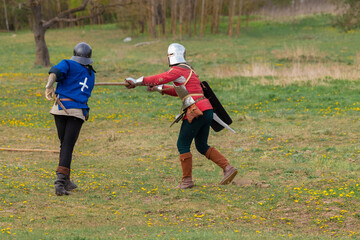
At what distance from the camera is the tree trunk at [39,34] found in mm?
28594

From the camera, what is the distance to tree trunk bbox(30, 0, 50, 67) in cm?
2859

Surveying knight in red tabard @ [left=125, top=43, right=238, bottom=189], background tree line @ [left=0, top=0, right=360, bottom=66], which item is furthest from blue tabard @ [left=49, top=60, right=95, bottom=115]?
background tree line @ [left=0, top=0, right=360, bottom=66]

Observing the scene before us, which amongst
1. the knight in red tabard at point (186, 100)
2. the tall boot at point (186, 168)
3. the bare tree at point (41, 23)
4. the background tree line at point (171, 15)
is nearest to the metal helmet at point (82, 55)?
the knight in red tabard at point (186, 100)

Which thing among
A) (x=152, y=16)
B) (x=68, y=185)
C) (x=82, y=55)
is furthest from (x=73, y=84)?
(x=152, y=16)

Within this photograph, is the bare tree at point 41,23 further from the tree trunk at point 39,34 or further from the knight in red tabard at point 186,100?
the knight in red tabard at point 186,100

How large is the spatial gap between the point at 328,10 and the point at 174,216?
6211 cm

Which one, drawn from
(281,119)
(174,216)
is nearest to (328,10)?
(281,119)

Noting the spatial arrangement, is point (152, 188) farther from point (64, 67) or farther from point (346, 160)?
point (346, 160)

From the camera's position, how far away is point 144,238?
557cm

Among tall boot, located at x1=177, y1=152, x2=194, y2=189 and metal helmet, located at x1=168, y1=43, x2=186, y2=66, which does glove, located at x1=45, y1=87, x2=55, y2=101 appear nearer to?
metal helmet, located at x1=168, y1=43, x2=186, y2=66

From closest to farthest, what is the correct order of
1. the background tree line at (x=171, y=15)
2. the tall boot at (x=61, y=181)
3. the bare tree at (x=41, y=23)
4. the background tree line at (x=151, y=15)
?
1. the tall boot at (x=61, y=181)
2. the bare tree at (x=41, y=23)
3. the background tree line at (x=151, y=15)
4. the background tree line at (x=171, y=15)

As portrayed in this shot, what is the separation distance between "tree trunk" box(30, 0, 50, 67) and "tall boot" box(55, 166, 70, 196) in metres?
22.5

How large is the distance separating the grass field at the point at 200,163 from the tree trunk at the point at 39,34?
2857mm

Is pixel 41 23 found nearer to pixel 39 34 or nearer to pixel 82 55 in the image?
pixel 39 34
